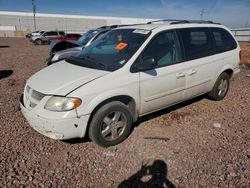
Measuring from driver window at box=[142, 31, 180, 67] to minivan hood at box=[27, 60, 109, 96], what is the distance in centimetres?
91

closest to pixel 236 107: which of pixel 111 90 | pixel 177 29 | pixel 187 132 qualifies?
pixel 187 132

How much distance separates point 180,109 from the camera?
4855 mm

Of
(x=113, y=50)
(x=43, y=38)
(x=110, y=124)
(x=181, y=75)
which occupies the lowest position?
(x=110, y=124)

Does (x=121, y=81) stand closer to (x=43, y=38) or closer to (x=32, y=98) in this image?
(x=32, y=98)

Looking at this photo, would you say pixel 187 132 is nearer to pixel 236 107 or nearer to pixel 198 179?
pixel 198 179

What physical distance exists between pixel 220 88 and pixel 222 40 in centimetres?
109

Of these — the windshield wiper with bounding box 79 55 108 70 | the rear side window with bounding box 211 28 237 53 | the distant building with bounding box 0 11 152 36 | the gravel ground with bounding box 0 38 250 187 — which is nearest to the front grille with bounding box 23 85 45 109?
the gravel ground with bounding box 0 38 250 187

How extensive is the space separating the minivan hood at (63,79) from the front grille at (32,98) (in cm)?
6

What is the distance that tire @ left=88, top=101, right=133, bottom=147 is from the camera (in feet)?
10.4

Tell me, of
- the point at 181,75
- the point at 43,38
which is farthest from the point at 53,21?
the point at 181,75

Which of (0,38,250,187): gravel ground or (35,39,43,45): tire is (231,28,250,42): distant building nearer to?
(35,39,43,45): tire

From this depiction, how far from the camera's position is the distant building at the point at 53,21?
224 feet

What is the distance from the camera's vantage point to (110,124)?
3.36 meters

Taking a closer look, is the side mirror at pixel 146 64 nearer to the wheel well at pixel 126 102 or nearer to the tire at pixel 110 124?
the wheel well at pixel 126 102
